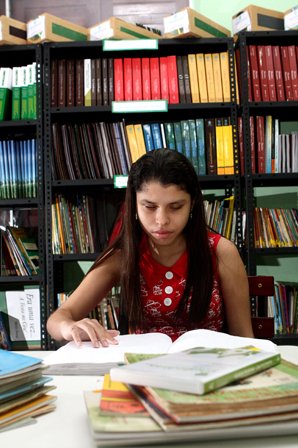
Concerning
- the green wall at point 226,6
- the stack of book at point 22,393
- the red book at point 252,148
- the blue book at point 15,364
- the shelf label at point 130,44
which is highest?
the green wall at point 226,6

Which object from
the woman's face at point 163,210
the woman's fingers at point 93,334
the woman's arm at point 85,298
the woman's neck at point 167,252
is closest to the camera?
the woman's fingers at point 93,334

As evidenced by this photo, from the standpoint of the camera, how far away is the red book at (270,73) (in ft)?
8.49

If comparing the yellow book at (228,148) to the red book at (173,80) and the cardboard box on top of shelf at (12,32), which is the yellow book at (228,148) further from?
the cardboard box on top of shelf at (12,32)

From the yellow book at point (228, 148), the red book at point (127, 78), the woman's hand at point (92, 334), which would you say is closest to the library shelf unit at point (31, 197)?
the red book at point (127, 78)

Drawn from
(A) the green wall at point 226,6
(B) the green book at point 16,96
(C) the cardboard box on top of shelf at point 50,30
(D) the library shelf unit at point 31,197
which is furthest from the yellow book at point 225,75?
(B) the green book at point 16,96

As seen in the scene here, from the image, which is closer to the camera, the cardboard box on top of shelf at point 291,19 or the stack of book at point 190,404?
the stack of book at point 190,404

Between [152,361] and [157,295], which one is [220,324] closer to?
[157,295]

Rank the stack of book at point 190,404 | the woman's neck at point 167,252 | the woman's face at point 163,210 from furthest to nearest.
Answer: the woman's neck at point 167,252, the woman's face at point 163,210, the stack of book at point 190,404

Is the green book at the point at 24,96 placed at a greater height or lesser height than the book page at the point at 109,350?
greater

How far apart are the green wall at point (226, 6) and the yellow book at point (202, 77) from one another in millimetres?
471

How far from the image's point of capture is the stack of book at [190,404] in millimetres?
532

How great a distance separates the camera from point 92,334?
1067 millimetres

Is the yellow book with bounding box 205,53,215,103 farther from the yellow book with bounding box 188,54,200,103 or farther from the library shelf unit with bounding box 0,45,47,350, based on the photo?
the library shelf unit with bounding box 0,45,47,350

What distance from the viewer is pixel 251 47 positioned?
2.59 meters
